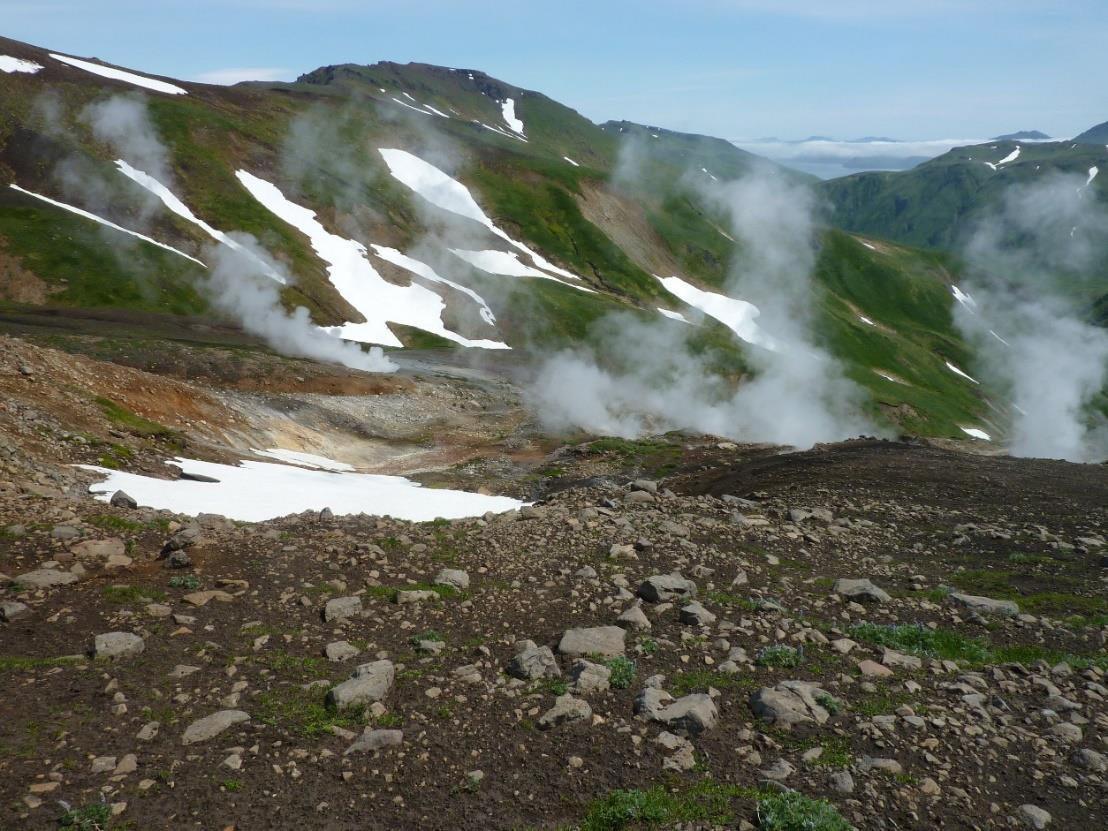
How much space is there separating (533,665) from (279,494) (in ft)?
58.6

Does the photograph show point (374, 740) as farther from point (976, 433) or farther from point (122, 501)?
point (976, 433)

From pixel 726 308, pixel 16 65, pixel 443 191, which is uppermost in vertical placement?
pixel 16 65

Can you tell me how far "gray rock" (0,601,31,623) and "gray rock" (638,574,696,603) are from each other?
34.9 feet

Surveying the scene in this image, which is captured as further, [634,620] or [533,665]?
[634,620]

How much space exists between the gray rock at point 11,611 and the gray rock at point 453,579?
683 cm

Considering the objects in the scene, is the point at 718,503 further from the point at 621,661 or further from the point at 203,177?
the point at 203,177

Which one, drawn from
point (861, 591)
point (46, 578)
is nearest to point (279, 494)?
point (46, 578)

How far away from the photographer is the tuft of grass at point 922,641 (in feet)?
45.0

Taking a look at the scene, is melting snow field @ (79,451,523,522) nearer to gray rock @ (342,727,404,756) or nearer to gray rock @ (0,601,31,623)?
gray rock @ (0,601,31,623)

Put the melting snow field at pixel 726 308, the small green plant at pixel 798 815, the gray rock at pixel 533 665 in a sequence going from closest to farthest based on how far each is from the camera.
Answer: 1. the small green plant at pixel 798 815
2. the gray rock at pixel 533 665
3. the melting snow field at pixel 726 308

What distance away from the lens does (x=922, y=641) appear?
14.1 m

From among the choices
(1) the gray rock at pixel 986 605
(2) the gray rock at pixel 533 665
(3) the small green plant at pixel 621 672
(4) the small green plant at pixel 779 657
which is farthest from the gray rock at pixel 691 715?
(1) the gray rock at pixel 986 605

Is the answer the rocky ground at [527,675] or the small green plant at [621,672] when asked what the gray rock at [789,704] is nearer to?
the rocky ground at [527,675]

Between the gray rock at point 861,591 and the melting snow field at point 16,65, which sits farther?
the melting snow field at point 16,65
